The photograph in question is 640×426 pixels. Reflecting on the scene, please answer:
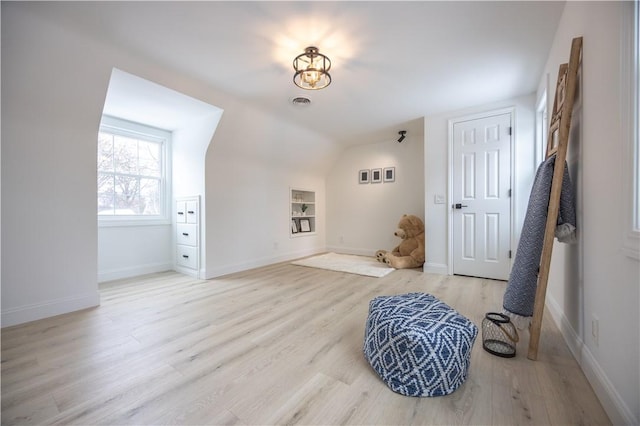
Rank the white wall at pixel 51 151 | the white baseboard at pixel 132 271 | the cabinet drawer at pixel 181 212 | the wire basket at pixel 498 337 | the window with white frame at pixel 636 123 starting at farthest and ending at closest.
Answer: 1. the cabinet drawer at pixel 181 212
2. the white baseboard at pixel 132 271
3. the white wall at pixel 51 151
4. the wire basket at pixel 498 337
5. the window with white frame at pixel 636 123

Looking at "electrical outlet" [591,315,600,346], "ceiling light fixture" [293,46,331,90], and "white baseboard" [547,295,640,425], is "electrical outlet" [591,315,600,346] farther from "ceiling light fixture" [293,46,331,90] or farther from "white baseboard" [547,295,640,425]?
"ceiling light fixture" [293,46,331,90]

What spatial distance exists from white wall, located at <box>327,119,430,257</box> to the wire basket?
319 centimetres

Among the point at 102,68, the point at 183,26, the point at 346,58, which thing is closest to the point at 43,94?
the point at 102,68

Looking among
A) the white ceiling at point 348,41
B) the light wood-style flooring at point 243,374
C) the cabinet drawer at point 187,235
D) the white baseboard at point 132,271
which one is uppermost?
the white ceiling at point 348,41

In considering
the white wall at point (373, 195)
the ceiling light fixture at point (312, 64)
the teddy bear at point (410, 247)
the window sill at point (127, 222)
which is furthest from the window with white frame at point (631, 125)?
the window sill at point (127, 222)

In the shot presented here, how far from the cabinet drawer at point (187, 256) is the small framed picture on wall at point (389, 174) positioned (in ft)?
11.7

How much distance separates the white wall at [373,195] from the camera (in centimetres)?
479

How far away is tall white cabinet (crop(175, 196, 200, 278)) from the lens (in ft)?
11.9

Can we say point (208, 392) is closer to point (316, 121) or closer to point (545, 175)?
point (545, 175)

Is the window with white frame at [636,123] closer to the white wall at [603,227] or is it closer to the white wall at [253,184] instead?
the white wall at [603,227]

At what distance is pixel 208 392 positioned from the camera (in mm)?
1292

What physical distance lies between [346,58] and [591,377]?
2.72 meters

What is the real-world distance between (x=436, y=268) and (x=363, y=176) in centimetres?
239

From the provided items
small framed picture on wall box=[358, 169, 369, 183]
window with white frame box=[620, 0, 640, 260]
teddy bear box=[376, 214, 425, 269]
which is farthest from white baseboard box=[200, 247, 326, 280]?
window with white frame box=[620, 0, 640, 260]
